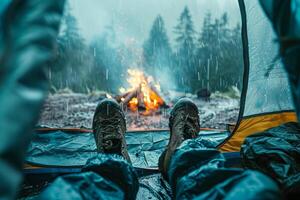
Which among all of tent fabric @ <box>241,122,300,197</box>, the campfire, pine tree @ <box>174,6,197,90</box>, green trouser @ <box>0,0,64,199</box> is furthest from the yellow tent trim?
pine tree @ <box>174,6,197,90</box>

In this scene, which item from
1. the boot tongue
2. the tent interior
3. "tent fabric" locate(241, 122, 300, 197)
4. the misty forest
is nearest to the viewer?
"tent fabric" locate(241, 122, 300, 197)

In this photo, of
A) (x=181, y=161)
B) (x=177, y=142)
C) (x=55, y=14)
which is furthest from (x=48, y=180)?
(x=55, y=14)

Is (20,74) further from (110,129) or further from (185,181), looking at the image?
(110,129)

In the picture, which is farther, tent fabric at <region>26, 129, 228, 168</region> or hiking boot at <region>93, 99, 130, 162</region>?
tent fabric at <region>26, 129, 228, 168</region>

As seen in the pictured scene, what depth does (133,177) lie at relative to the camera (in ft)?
4.37

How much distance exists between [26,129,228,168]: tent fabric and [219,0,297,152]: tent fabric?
0.36 m

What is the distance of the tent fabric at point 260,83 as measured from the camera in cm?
227

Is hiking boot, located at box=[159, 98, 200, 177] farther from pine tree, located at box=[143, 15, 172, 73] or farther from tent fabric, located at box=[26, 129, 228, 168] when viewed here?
pine tree, located at box=[143, 15, 172, 73]

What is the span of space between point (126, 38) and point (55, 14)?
21.0m

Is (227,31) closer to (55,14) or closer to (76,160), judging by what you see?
(76,160)

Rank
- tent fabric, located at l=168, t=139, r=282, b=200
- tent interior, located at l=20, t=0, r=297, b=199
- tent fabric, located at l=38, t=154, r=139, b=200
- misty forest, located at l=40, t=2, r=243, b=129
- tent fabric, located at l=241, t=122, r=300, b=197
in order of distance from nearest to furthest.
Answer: tent fabric, located at l=168, t=139, r=282, b=200 < tent fabric, located at l=38, t=154, r=139, b=200 < tent fabric, located at l=241, t=122, r=300, b=197 < tent interior, located at l=20, t=0, r=297, b=199 < misty forest, located at l=40, t=2, r=243, b=129

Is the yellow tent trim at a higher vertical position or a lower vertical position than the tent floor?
higher

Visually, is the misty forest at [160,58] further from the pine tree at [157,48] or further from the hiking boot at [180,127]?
the hiking boot at [180,127]

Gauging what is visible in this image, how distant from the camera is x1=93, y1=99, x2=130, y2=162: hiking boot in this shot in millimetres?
1862
